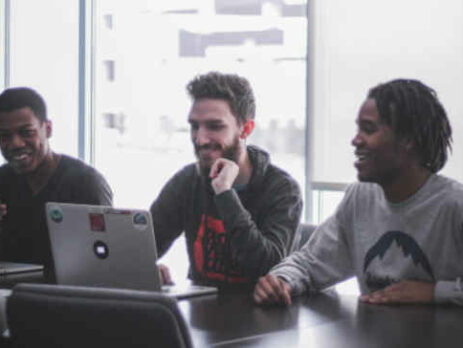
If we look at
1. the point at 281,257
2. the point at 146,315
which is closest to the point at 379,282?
the point at 281,257


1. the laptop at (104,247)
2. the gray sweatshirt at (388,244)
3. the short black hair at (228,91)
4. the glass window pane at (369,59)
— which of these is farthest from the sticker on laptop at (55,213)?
the glass window pane at (369,59)

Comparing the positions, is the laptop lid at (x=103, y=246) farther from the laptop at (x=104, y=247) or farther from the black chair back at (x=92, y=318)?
the black chair back at (x=92, y=318)

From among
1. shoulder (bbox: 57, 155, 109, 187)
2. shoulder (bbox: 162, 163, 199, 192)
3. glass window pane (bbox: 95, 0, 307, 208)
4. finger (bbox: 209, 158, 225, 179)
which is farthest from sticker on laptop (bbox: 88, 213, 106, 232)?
glass window pane (bbox: 95, 0, 307, 208)

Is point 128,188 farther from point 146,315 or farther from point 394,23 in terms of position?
point 146,315

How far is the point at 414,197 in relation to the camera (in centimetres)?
225

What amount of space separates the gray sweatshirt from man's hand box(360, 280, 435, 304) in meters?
0.02

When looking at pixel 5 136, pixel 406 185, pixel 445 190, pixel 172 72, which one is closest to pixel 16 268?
pixel 5 136

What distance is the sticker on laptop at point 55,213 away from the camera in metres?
2.17

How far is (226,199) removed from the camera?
101 inches

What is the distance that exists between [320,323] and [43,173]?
64.2 inches

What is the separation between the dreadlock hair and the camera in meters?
2.32

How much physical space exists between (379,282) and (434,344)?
604 mm

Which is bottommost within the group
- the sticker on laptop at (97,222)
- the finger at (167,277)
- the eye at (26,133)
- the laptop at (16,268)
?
the laptop at (16,268)

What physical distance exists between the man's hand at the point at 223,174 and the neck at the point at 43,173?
757 millimetres
